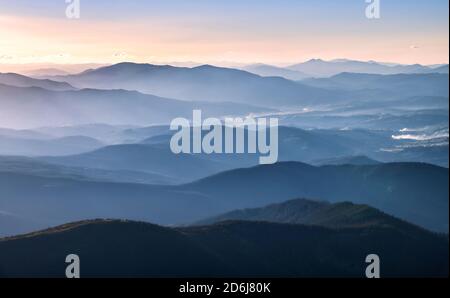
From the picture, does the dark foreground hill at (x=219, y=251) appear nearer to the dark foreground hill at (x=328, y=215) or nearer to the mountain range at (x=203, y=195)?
the dark foreground hill at (x=328, y=215)

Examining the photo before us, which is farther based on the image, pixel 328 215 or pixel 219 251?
pixel 328 215

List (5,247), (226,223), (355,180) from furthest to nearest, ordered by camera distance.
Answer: (355,180) → (226,223) → (5,247)

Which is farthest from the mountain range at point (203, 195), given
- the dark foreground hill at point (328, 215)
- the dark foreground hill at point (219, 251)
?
the dark foreground hill at point (219, 251)

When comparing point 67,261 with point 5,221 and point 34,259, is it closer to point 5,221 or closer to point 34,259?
point 34,259

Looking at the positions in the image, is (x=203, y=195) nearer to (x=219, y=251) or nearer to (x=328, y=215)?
(x=328, y=215)

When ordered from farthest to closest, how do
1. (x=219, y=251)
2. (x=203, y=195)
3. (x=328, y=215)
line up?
(x=203, y=195), (x=328, y=215), (x=219, y=251)

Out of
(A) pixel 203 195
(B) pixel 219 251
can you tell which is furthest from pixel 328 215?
(A) pixel 203 195
